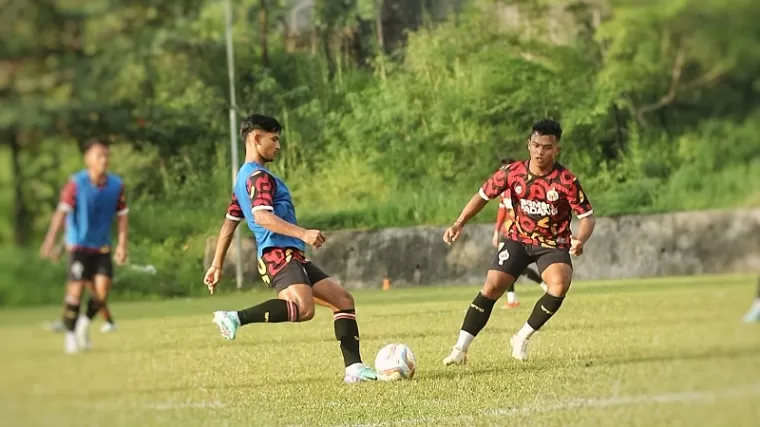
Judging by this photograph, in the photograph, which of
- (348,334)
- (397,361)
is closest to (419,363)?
(397,361)

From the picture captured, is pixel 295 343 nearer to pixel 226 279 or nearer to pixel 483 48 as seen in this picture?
pixel 226 279

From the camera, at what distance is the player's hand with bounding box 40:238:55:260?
1217mm

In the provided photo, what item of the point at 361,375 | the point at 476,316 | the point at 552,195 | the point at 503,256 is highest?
the point at 552,195

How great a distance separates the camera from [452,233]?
1.67m

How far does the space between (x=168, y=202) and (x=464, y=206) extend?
455 mm

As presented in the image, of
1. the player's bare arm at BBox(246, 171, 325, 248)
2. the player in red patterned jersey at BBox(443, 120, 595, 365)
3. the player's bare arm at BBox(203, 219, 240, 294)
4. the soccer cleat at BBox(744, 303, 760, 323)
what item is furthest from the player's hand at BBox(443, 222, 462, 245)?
the soccer cleat at BBox(744, 303, 760, 323)

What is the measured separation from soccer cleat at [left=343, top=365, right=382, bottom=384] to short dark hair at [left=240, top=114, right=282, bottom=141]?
1.61ft

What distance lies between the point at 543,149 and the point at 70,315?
27.5 inches

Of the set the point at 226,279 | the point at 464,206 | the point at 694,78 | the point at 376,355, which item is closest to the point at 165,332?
the point at 226,279

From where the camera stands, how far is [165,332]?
6.24 feet

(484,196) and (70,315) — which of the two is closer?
(70,315)

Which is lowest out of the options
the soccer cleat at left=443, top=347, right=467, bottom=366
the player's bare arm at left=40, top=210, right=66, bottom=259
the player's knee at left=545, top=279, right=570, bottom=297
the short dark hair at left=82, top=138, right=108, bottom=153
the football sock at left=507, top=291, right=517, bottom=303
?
the soccer cleat at left=443, top=347, right=467, bottom=366

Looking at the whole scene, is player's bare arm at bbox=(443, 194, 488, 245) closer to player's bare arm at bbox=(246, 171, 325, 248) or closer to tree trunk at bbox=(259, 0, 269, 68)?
player's bare arm at bbox=(246, 171, 325, 248)

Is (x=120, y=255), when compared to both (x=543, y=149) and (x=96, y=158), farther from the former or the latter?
(x=543, y=149)
